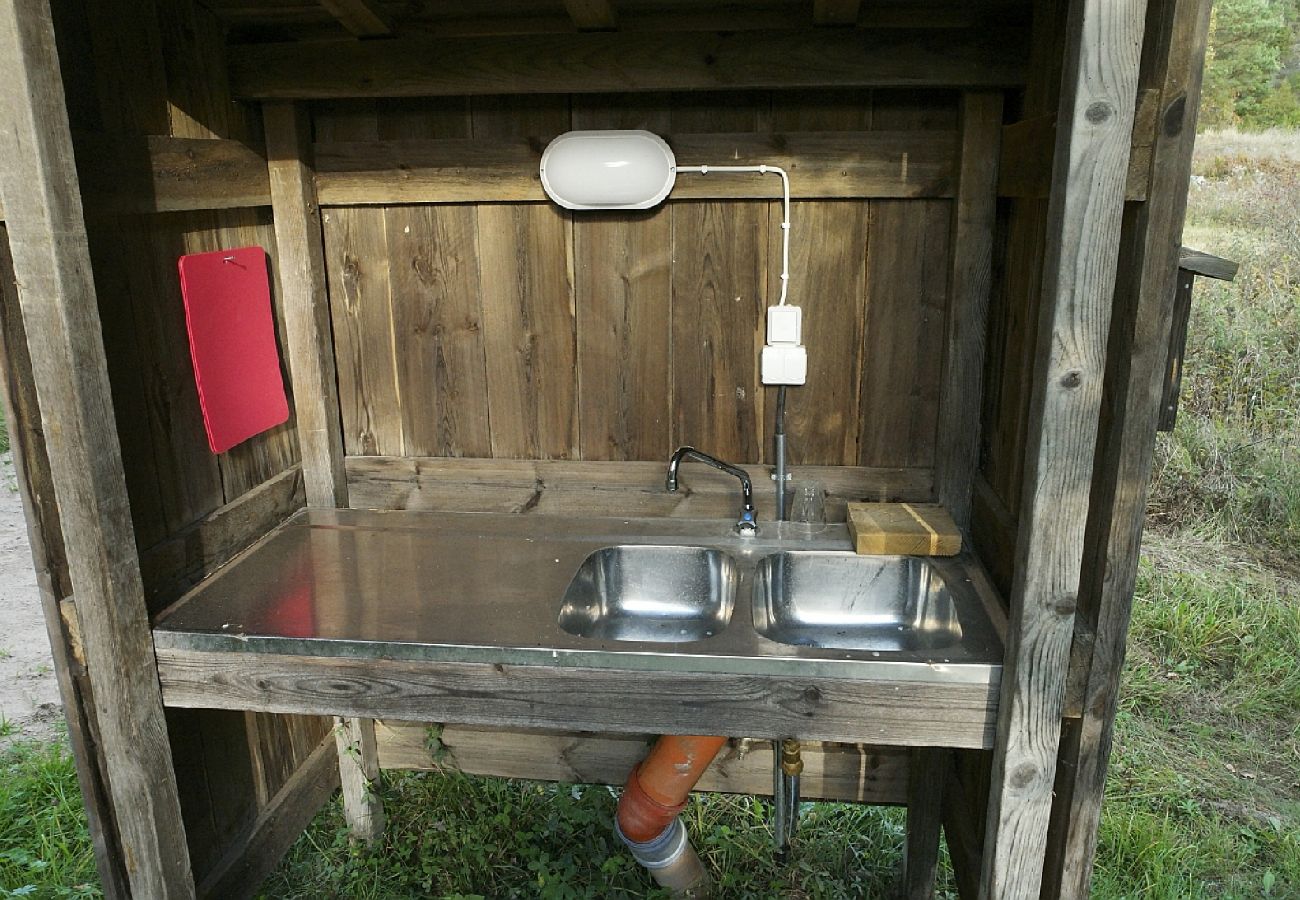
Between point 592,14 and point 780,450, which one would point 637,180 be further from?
point 780,450

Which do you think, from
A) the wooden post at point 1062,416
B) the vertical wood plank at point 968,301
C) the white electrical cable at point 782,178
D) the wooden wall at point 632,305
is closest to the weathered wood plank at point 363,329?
the wooden wall at point 632,305

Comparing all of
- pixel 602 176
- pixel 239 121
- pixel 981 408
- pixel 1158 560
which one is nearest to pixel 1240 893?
pixel 981 408

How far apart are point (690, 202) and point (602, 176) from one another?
0.23 meters

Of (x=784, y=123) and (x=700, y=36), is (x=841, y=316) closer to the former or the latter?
(x=784, y=123)

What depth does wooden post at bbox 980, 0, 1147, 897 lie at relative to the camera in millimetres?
1260

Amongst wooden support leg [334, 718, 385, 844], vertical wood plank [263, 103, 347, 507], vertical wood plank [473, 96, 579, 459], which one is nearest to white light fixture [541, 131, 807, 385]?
vertical wood plank [473, 96, 579, 459]

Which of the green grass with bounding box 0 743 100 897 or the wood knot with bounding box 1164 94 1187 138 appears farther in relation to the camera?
the green grass with bounding box 0 743 100 897

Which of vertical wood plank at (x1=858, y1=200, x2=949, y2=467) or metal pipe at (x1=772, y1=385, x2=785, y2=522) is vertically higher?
vertical wood plank at (x1=858, y1=200, x2=949, y2=467)

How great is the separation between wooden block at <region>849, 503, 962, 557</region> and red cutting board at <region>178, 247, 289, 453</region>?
1.41 meters

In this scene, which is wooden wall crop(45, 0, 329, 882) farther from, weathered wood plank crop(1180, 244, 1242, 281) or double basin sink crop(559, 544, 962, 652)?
weathered wood plank crop(1180, 244, 1242, 281)

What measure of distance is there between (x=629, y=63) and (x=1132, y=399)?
4.04 feet

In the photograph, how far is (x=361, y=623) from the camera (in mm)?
1784

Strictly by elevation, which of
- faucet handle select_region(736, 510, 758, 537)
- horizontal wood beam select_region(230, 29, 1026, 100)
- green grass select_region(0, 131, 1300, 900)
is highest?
horizontal wood beam select_region(230, 29, 1026, 100)

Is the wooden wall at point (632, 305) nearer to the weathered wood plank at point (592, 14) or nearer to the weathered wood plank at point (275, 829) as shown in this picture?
the weathered wood plank at point (592, 14)
